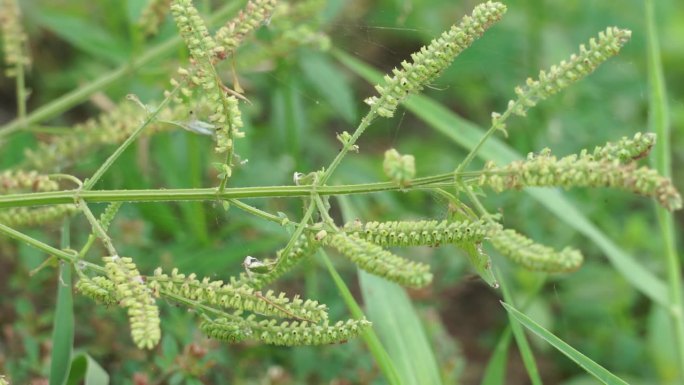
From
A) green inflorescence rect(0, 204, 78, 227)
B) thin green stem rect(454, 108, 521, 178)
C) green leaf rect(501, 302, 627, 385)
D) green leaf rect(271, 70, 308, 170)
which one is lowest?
green leaf rect(501, 302, 627, 385)

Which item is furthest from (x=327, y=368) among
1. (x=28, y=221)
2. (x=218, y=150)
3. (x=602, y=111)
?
(x=602, y=111)

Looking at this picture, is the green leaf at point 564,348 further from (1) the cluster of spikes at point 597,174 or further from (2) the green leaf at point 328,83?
(2) the green leaf at point 328,83

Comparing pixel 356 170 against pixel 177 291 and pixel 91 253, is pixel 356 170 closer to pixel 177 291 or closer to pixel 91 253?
pixel 91 253

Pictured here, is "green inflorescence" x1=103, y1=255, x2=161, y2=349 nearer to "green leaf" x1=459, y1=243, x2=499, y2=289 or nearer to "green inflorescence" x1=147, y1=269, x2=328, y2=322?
"green inflorescence" x1=147, y1=269, x2=328, y2=322

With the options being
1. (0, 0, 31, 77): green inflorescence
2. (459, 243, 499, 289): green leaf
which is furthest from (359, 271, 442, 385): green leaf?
(0, 0, 31, 77): green inflorescence

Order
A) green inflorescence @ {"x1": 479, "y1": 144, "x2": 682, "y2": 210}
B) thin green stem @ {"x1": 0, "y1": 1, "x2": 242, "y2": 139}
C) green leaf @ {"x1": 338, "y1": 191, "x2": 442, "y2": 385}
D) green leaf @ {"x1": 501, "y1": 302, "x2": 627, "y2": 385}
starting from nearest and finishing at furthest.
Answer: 1. green inflorescence @ {"x1": 479, "y1": 144, "x2": 682, "y2": 210}
2. green leaf @ {"x1": 501, "y1": 302, "x2": 627, "y2": 385}
3. green leaf @ {"x1": 338, "y1": 191, "x2": 442, "y2": 385}
4. thin green stem @ {"x1": 0, "y1": 1, "x2": 242, "y2": 139}

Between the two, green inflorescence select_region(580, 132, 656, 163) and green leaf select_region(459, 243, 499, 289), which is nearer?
green inflorescence select_region(580, 132, 656, 163)

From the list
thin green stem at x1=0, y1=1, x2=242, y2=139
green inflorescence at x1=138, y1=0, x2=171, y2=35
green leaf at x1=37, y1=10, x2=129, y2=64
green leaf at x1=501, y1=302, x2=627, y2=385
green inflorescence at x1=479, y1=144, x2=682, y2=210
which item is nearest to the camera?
green inflorescence at x1=479, y1=144, x2=682, y2=210
